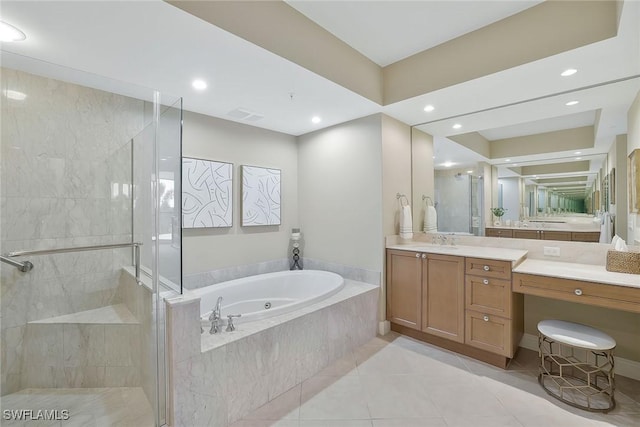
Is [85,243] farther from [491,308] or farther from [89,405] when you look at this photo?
[491,308]

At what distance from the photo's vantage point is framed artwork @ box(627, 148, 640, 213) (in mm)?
2086

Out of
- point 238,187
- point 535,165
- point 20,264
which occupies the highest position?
point 535,165

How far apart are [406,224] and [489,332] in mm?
1257

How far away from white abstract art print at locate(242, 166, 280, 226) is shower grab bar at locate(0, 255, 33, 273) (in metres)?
1.78

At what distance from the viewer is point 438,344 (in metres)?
2.76

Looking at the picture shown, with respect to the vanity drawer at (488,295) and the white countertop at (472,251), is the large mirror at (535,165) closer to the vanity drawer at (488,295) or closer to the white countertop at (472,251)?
the white countertop at (472,251)

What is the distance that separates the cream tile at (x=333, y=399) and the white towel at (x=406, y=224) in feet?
5.06

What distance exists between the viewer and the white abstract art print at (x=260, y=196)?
329cm

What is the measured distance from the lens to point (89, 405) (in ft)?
6.28

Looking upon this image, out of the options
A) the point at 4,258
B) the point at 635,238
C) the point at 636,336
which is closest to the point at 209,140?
the point at 4,258

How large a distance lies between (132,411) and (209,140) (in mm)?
2414

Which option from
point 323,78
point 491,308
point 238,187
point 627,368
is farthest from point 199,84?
point 627,368

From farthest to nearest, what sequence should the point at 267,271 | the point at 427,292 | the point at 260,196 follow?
1. the point at 267,271
2. the point at 260,196
3. the point at 427,292

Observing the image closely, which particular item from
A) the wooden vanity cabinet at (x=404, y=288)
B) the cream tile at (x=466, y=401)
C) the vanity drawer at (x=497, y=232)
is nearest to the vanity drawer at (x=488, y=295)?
the wooden vanity cabinet at (x=404, y=288)
